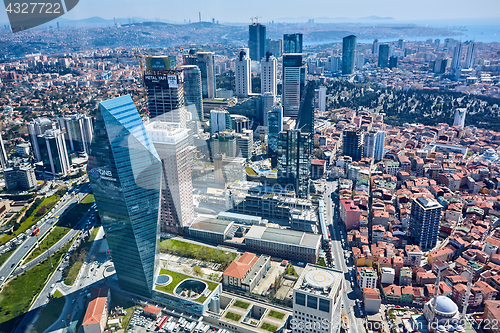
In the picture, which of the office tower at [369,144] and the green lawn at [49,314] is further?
the office tower at [369,144]

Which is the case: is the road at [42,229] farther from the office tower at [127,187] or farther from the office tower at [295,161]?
the office tower at [295,161]

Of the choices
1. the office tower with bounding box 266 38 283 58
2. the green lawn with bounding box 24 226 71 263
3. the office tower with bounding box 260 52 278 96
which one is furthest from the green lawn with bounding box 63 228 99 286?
the office tower with bounding box 266 38 283 58

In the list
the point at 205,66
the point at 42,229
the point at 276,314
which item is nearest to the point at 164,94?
the point at 42,229

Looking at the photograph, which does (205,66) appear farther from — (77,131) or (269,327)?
(269,327)

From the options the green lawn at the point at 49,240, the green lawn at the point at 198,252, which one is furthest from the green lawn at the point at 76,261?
the green lawn at the point at 198,252

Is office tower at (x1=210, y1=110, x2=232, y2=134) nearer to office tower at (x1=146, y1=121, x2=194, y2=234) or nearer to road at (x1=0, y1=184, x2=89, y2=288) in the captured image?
road at (x1=0, y1=184, x2=89, y2=288)

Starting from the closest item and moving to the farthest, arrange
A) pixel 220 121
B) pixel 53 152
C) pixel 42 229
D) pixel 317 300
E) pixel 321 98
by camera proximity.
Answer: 1. pixel 317 300
2. pixel 42 229
3. pixel 53 152
4. pixel 220 121
5. pixel 321 98
